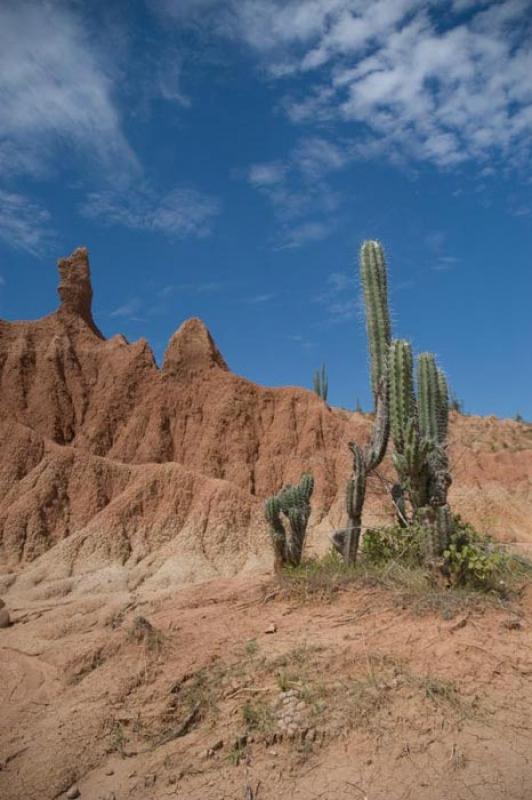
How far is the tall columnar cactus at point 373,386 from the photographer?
12.0m

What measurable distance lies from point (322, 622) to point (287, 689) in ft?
5.60

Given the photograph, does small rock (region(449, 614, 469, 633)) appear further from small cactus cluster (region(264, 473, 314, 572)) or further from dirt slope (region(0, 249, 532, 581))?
dirt slope (region(0, 249, 532, 581))

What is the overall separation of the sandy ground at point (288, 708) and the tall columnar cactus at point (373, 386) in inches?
103

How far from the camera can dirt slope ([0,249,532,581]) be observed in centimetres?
2356

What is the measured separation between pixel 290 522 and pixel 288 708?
18.6 ft

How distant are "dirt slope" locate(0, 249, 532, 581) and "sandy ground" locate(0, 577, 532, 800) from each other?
13489 millimetres

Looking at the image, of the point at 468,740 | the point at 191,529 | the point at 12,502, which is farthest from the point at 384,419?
the point at 12,502

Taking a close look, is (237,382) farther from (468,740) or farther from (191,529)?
(468,740)

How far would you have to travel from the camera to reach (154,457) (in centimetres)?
→ 3078

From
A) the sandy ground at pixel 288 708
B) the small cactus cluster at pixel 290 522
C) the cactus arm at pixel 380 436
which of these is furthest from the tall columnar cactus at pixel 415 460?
the small cactus cluster at pixel 290 522

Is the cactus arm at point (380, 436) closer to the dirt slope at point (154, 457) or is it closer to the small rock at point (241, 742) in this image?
the small rock at point (241, 742)

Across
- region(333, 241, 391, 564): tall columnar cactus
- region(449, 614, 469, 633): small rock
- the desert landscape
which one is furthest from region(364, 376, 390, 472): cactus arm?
region(449, 614, 469, 633): small rock

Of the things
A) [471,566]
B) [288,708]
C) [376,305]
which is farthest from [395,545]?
[288,708]

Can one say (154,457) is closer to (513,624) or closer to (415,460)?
(415,460)
